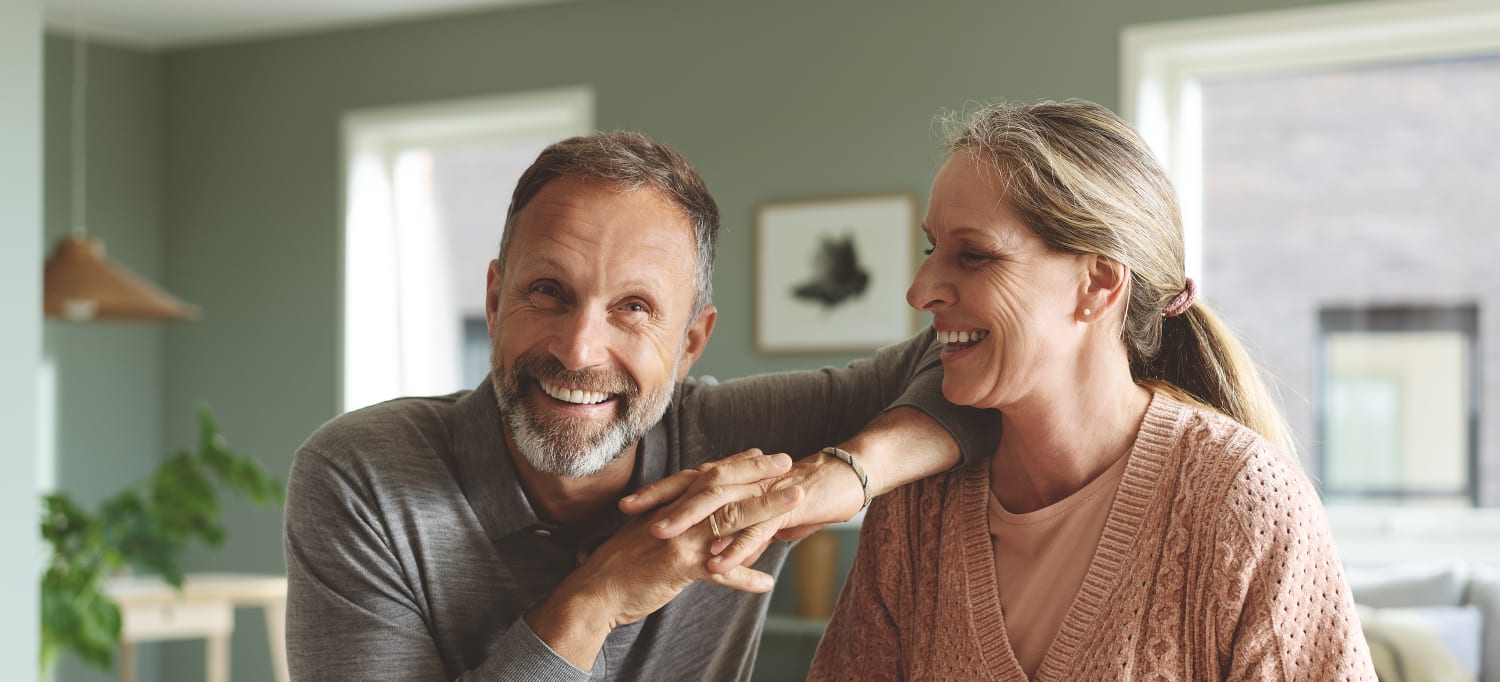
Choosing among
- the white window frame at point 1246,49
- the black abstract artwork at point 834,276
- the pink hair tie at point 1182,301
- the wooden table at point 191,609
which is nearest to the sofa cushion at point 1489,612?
the white window frame at point 1246,49

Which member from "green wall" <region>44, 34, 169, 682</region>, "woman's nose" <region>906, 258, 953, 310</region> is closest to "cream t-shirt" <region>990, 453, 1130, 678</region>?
"woman's nose" <region>906, 258, 953, 310</region>

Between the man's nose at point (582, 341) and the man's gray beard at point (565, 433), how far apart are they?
0.15ft

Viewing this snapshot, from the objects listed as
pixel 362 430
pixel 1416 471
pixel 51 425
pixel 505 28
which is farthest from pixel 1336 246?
pixel 51 425

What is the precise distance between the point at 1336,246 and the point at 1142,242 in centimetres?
338

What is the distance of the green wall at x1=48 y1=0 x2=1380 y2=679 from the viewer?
4.97 m

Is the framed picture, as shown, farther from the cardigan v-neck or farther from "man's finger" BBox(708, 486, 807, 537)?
"man's finger" BBox(708, 486, 807, 537)

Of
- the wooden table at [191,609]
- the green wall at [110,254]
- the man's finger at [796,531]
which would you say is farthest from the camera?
the green wall at [110,254]

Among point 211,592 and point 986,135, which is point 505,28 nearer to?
point 211,592

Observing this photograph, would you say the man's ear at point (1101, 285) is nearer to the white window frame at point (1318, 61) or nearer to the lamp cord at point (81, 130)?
the white window frame at point (1318, 61)

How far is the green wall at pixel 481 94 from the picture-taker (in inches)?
196

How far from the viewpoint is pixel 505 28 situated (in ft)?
18.9

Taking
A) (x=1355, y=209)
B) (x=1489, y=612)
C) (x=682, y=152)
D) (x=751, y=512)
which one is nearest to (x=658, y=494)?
(x=751, y=512)

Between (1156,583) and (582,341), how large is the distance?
26.7 inches

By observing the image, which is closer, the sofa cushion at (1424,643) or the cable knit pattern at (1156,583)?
the cable knit pattern at (1156,583)
